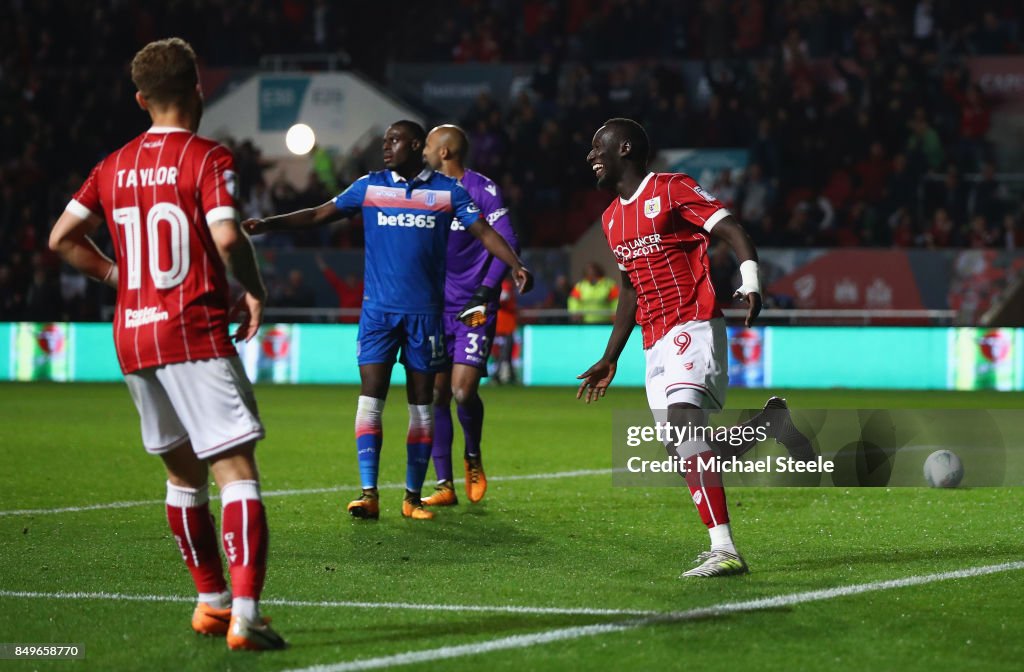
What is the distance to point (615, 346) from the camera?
286 inches

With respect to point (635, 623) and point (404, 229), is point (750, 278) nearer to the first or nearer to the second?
point (635, 623)

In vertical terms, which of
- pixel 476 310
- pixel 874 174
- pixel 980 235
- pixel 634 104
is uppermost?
pixel 634 104

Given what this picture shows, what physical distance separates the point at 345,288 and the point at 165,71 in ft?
65.1

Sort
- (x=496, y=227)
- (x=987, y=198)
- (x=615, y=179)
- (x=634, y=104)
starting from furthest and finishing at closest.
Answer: (x=634, y=104) < (x=987, y=198) < (x=496, y=227) < (x=615, y=179)

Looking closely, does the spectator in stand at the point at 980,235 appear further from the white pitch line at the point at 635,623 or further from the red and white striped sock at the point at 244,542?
the red and white striped sock at the point at 244,542

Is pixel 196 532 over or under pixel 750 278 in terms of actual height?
under

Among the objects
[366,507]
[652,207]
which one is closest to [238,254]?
[652,207]

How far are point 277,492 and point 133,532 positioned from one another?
6.60ft

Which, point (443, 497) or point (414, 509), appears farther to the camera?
point (443, 497)

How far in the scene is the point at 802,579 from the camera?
663cm

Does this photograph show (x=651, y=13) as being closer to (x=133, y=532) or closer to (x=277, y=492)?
(x=277, y=492)

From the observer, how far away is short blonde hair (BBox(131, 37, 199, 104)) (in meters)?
5.14

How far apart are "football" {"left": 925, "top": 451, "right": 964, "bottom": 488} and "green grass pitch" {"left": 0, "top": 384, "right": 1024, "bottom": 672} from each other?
0.24 meters

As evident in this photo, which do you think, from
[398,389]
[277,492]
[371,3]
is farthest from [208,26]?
[277,492]
